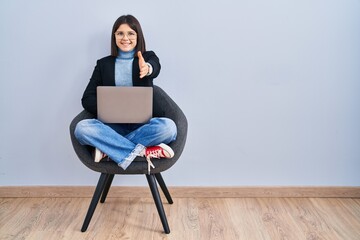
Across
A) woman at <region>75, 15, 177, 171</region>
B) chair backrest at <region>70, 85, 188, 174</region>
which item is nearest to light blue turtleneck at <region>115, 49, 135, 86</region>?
woman at <region>75, 15, 177, 171</region>

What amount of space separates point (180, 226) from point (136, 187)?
0.43 m

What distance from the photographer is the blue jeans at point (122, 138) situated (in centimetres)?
188

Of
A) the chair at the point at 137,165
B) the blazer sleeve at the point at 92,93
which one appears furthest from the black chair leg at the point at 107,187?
the blazer sleeve at the point at 92,93

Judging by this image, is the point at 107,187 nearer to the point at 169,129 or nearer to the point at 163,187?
the point at 163,187

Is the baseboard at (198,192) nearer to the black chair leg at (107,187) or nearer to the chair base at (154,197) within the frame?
the black chair leg at (107,187)

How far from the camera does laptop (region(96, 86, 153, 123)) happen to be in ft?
6.28

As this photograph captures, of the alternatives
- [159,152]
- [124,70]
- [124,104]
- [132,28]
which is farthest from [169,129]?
[132,28]

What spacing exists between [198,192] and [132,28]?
90cm

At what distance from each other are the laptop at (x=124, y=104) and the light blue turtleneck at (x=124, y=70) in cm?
23

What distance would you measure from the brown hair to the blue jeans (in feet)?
1.35

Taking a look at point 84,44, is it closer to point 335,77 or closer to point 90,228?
point 90,228

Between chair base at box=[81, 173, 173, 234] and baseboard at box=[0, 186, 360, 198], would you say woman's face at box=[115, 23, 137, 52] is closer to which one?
chair base at box=[81, 173, 173, 234]

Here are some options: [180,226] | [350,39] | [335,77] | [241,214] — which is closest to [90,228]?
[180,226]

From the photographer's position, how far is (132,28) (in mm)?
Result: 2117
